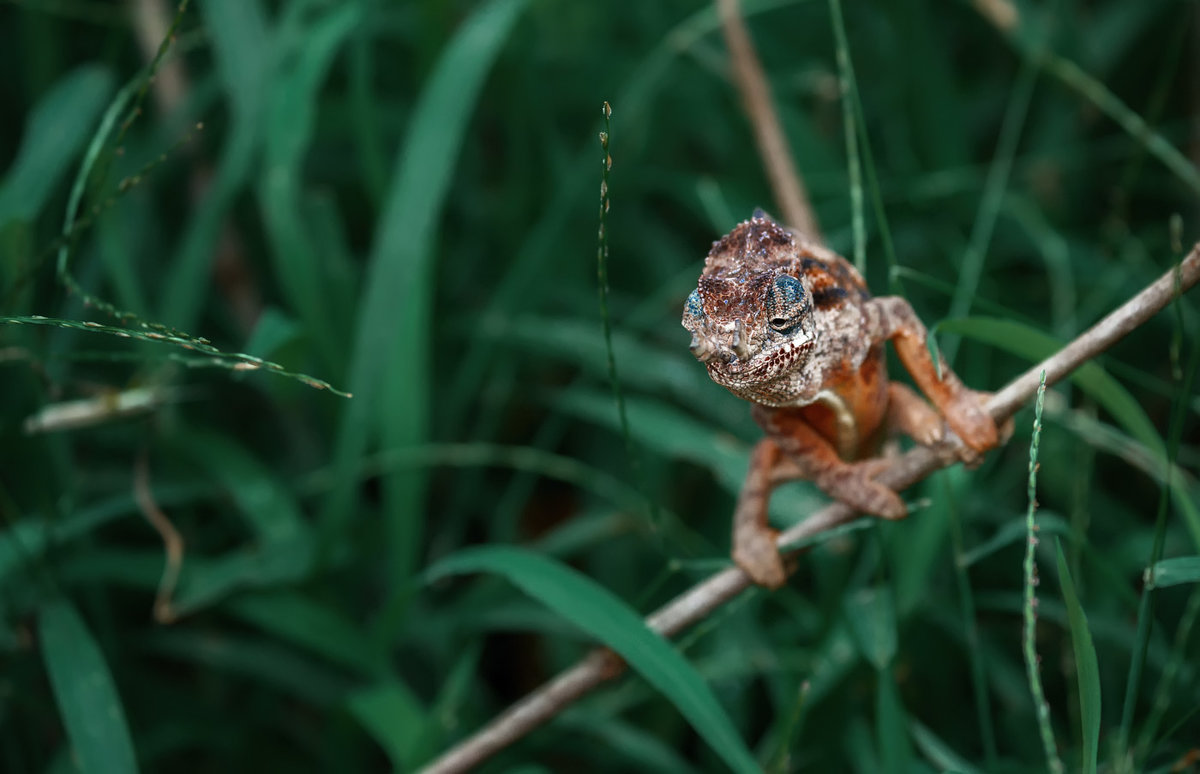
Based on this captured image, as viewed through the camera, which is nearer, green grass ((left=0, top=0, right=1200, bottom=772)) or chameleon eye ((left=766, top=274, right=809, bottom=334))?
chameleon eye ((left=766, top=274, right=809, bottom=334))

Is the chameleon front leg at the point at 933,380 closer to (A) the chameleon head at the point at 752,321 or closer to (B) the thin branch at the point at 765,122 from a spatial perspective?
(A) the chameleon head at the point at 752,321

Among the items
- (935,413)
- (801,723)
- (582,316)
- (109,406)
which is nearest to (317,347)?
(109,406)

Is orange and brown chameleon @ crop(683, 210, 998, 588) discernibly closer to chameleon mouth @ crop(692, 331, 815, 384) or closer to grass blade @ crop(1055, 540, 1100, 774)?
chameleon mouth @ crop(692, 331, 815, 384)

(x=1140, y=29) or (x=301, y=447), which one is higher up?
(x=1140, y=29)

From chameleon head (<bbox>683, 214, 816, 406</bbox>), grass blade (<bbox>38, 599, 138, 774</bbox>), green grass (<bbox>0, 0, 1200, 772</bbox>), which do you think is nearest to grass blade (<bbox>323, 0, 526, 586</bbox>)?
green grass (<bbox>0, 0, 1200, 772</bbox>)

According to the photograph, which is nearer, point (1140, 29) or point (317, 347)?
point (317, 347)

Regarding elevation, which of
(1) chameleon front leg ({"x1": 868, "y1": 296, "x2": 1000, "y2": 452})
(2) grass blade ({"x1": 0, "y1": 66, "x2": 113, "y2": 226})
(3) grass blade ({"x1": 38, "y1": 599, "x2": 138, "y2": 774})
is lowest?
(3) grass blade ({"x1": 38, "y1": 599, "x2": 138, "y2": 774})

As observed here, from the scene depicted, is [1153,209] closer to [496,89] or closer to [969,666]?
[969,666]
